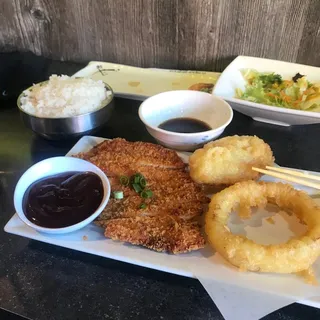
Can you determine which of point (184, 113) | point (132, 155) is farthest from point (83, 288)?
point (184, 113)

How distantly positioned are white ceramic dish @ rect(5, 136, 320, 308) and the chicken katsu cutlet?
39mm

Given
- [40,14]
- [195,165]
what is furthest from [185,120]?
[40,14]

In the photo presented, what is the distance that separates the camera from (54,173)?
5.56 feet

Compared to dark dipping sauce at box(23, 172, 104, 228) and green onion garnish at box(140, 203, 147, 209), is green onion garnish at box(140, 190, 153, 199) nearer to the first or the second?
green onion garnish at box(140, 203, 147, 209)

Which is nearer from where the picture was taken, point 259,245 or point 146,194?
point 259,245

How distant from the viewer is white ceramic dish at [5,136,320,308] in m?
1.30

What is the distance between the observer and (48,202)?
5.02ft

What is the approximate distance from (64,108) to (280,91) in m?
1.26

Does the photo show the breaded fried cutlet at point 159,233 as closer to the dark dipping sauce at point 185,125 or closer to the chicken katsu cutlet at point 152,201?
the chicken katsu cutlet at point 152,201

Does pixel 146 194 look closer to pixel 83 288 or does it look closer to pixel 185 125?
pixel 83 288

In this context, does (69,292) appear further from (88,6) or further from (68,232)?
(88,6)

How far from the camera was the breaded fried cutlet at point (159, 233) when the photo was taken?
55.6 inches

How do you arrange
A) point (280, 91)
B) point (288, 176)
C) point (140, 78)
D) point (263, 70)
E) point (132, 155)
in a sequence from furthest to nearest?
point (140, 78) → point (263, 70) → point (280, 91) → point (132, 155) → point (288, 176)

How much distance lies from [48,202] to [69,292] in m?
0.36
